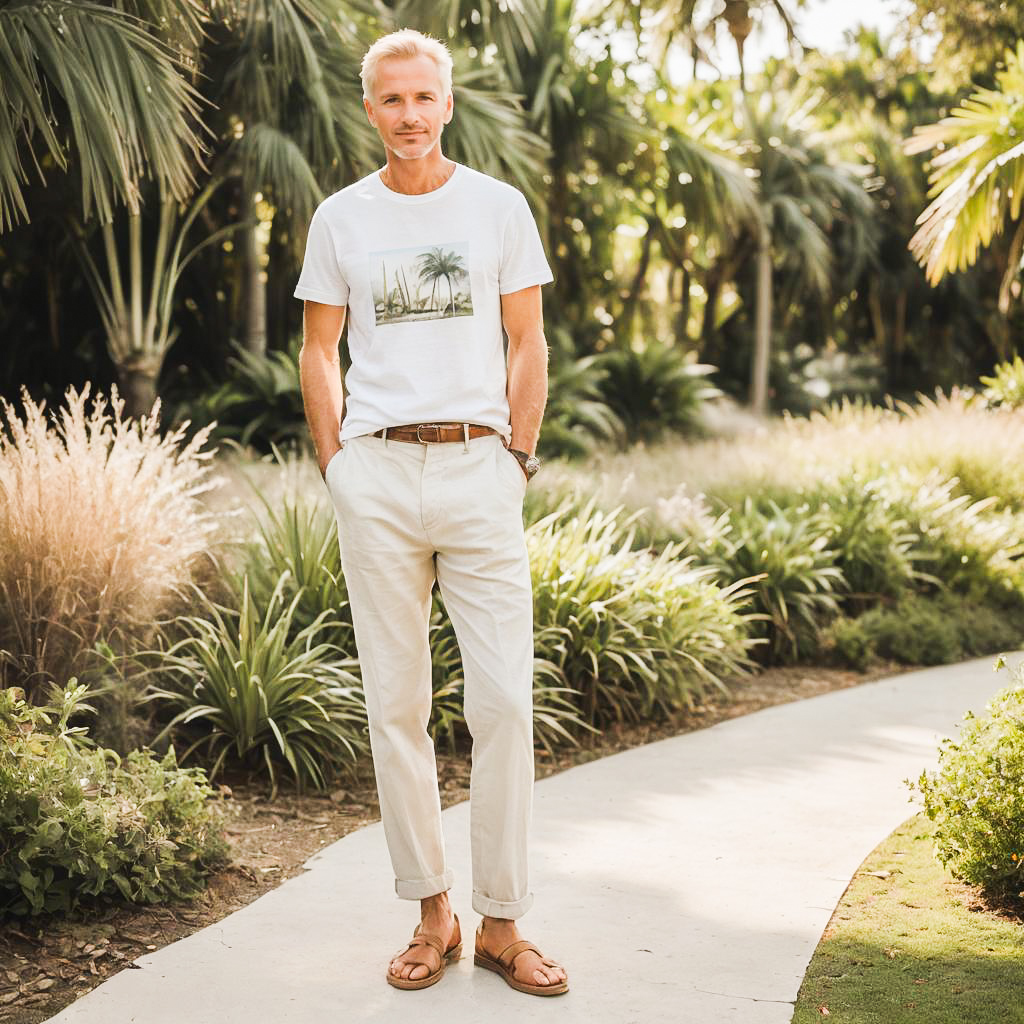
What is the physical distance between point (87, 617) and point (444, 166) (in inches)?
102

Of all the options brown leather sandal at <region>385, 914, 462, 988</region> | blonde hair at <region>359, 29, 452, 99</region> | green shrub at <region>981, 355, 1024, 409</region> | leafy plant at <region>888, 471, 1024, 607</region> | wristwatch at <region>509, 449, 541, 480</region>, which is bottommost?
leafy plant at <region>888, 471, 1024, 607</region>

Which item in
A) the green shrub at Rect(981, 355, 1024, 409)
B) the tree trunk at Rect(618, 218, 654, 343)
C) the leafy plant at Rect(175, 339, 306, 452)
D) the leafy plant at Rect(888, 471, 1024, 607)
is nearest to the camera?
the leafy plant at Rect(888, 471, 1024, 607)

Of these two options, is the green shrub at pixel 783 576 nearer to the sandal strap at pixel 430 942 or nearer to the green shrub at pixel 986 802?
the green shrub at pixel 986 802

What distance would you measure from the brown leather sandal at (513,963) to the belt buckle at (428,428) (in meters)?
1.23

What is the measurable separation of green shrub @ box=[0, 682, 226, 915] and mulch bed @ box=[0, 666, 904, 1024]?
0.06 meters

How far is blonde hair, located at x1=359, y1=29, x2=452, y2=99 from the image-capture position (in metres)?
2.84

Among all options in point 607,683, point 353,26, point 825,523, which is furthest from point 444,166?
point 353,26

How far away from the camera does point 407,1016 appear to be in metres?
2.79

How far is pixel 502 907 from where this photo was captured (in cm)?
296

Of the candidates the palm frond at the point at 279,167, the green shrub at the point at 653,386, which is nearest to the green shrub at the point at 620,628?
the palm frond at the point at 279,167

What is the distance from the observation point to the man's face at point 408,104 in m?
2.84

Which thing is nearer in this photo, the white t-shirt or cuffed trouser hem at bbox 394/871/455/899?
the white t-shirt

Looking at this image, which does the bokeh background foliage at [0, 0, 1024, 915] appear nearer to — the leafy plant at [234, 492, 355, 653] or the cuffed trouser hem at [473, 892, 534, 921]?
the leafy plant at [234, 492, 355, 653]

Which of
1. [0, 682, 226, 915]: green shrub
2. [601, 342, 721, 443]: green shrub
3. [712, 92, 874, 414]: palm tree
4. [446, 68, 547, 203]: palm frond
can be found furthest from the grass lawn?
[712, 92, 874, 414]: palm tree
